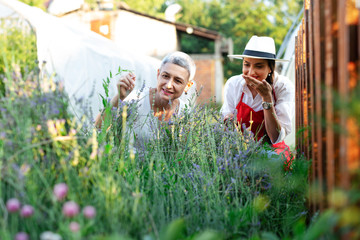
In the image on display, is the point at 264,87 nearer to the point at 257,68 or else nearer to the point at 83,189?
the point at 257,68

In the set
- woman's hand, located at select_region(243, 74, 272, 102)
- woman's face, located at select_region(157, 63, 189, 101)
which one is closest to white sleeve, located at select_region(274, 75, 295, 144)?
woman's hand, located at select_region(243, 74, 272, 102)

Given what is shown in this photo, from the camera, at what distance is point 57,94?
1.83m

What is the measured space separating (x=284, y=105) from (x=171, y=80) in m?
1.12

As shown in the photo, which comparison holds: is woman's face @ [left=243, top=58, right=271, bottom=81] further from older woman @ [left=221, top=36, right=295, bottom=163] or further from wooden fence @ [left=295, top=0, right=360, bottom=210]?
wooden fence @ [left=295, top=0, right=360, bottom=210]

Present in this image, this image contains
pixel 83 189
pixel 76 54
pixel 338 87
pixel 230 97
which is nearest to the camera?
pixel 338 87

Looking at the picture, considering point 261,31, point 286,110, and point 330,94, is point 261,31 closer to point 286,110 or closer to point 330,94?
point 286,110

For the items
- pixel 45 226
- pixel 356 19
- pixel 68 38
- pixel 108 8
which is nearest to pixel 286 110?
pixel 356 19

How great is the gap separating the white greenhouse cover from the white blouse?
1.58 meters

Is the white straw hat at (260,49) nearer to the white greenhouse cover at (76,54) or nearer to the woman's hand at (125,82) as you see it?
the woman's hand at (125,82)

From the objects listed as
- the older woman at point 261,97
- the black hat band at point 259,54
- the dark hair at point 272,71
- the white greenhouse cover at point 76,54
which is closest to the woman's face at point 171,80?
the older woman at point 261,97

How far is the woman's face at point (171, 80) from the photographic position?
332 centimetres

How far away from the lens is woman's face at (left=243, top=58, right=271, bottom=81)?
3.65 meters

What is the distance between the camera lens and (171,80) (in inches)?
130

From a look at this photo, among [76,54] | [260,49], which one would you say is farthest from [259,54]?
[76,54]
